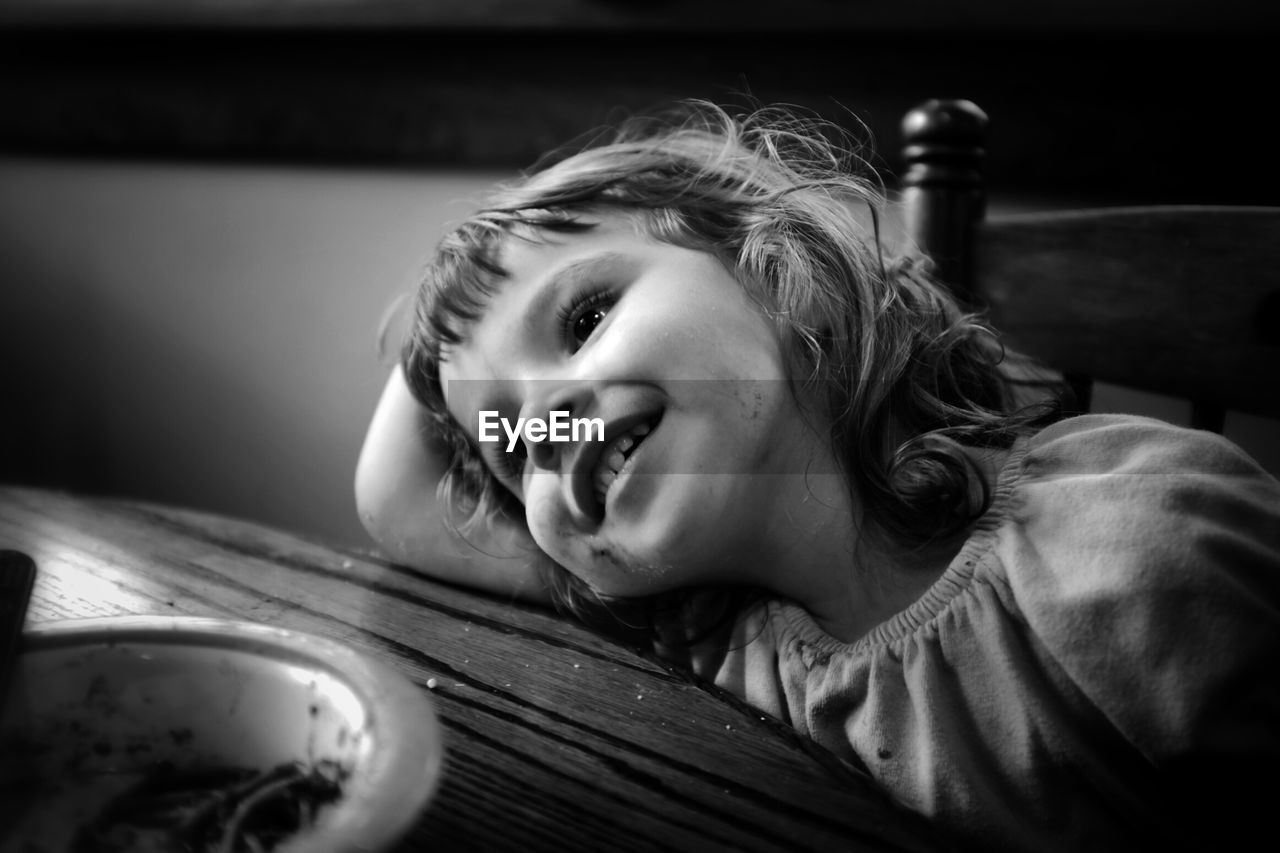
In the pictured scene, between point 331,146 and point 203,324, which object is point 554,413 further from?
point 203,324

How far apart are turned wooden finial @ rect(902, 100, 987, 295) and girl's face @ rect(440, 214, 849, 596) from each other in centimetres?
17

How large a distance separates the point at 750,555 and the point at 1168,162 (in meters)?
0.32

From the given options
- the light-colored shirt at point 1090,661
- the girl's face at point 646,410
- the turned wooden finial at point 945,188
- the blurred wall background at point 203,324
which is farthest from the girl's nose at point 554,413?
the blurred wall background at point 203,324

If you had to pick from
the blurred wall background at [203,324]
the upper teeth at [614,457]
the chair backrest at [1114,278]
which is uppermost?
the chair backrest at [1114,278]

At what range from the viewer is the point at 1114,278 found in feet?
1.48

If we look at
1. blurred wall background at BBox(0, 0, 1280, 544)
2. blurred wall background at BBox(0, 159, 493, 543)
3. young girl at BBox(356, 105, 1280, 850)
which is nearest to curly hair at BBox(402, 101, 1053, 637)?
young girl at BBox(356, 105, 1280, 850)

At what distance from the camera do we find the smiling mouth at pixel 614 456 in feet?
1.15

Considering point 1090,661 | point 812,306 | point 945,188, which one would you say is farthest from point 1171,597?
point 945,188

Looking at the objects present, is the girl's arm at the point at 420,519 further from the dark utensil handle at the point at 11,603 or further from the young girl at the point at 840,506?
the dark utensil handle at the point at 11,603

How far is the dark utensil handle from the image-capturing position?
22 cm

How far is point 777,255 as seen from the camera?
40 centimetres

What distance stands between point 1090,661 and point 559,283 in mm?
229

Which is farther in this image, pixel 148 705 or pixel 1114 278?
pixel 1114 278

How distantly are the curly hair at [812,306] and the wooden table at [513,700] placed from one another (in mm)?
84
